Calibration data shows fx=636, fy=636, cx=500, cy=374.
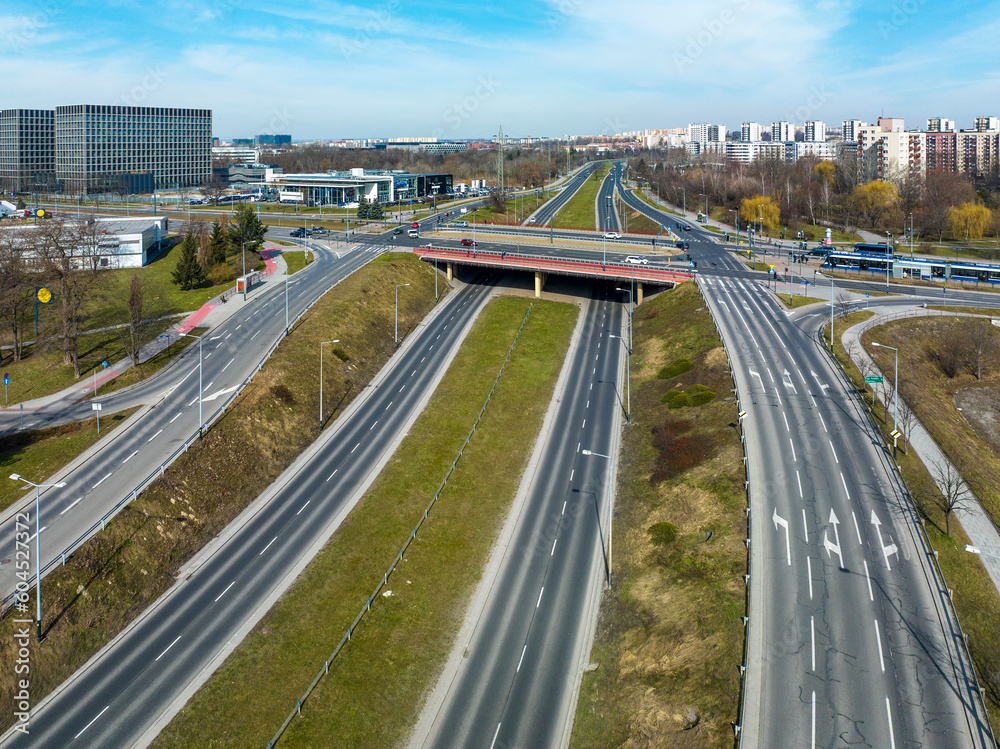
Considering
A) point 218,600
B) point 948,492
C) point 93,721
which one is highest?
point 948,492

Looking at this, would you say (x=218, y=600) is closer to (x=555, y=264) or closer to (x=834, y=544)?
(x=834, y=544)

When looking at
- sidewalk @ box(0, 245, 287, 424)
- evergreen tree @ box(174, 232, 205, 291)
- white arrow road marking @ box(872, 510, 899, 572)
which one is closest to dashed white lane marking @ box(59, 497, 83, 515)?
sidewalk @ box(0, 245, 287, 424)

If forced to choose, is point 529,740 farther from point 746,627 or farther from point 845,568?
point 845,568

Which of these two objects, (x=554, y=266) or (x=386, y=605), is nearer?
(x=386, y=605)

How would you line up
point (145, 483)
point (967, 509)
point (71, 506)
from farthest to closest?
point (145, 483), point (71, 506), point (967, 509)

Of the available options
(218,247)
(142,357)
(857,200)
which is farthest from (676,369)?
(857,200)

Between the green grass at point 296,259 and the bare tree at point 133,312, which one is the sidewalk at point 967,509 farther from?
the green grass at point 296,259

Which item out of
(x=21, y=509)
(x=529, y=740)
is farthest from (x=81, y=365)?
(x=529, y=740)

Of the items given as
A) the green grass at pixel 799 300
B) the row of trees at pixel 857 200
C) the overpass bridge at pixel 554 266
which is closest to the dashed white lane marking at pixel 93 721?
the green grass at pixel 799 300
